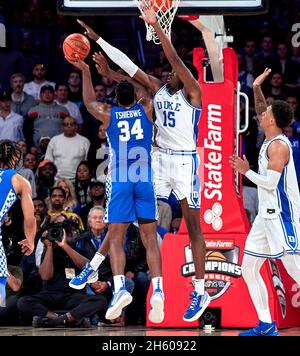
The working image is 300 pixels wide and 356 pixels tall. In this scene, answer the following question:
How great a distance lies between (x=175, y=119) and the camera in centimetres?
914

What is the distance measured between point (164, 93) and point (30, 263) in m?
3.28

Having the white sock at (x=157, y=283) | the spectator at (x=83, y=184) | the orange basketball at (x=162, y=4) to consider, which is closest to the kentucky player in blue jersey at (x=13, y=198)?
the white sock at (x=157, y=283)

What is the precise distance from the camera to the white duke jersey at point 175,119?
9.13 metres

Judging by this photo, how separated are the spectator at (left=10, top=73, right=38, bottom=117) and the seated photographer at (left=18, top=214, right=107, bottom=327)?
12.8 ft

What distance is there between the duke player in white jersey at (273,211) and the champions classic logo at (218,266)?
4.20ft

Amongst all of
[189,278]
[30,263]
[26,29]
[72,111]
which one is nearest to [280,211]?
[189,278]

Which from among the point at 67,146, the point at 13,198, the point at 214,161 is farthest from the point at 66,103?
the point at 13,198

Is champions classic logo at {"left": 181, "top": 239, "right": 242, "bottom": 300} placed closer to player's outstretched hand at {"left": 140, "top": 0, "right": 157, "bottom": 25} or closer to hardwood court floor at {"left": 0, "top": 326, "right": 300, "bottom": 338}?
hardwood court floor at {"left": 0, "top": 326, "right": 300, "bottom": 338}

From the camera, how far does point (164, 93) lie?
30.1ft

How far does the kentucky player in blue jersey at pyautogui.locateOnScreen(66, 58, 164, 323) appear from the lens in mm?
8875

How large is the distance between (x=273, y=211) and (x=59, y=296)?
2852 mm

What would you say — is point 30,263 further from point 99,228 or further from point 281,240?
point 281,240

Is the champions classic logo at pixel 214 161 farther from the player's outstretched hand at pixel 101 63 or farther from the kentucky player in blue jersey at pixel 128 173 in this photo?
the player's outstretched hand at pixel 101 63

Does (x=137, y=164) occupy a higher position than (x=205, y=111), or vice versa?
(x=205, y=111)
